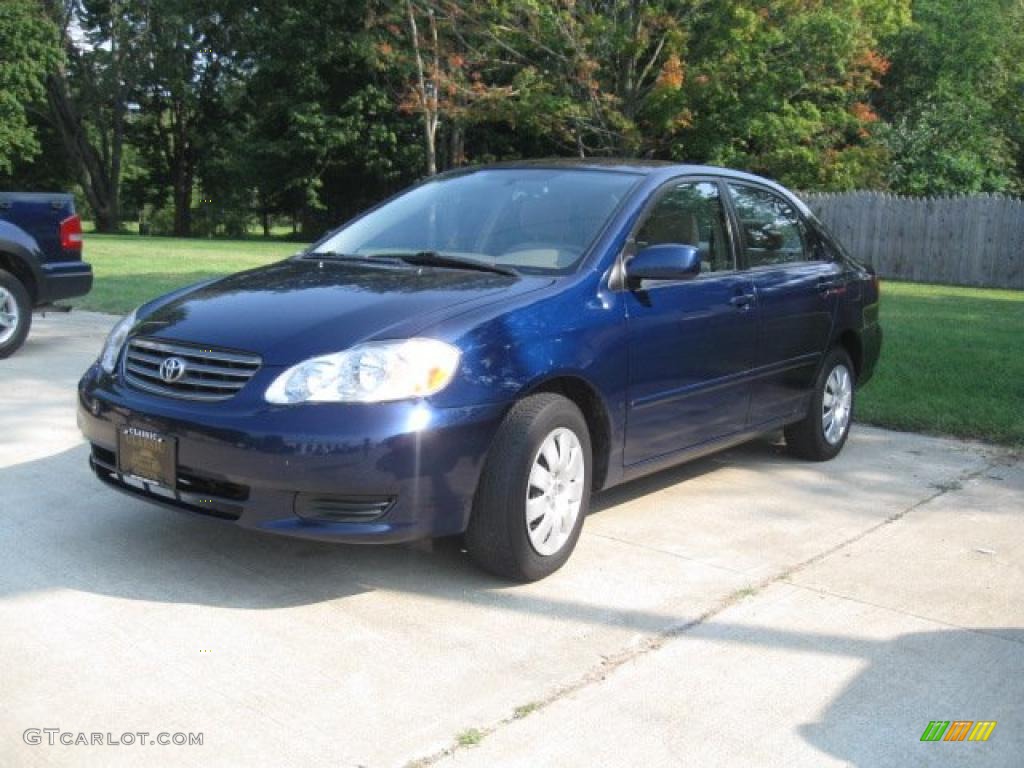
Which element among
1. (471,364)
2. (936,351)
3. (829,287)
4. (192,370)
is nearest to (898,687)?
(471,364)

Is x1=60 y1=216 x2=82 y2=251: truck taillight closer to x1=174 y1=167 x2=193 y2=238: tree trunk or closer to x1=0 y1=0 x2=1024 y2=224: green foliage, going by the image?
x1=0 y1=0 x2=1024 y2=224: green foliage

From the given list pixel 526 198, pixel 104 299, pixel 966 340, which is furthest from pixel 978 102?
pixel 526 198

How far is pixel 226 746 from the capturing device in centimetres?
298

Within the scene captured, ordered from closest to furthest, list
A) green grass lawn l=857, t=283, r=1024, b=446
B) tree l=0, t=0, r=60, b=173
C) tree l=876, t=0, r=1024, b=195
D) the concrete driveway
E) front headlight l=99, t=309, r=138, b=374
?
the concrete driveway, front headlight l=99, t=309, r=138, b=374, green grass lawn l=857, t=283, r=1024, b=446, tree l=876, t=0, r=1024, b=195, tree l=0, t=0, r=60, b=173

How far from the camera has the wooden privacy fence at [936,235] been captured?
21.4m

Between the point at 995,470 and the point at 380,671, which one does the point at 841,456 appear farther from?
the point at 380,671

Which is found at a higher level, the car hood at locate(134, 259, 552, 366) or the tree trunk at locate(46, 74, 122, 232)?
the tree trunk at locate(46, 74, 122, 232)

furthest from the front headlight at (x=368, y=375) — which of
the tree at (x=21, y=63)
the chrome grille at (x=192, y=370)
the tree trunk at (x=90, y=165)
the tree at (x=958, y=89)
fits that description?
the tree trunk at (x=90, y=165)

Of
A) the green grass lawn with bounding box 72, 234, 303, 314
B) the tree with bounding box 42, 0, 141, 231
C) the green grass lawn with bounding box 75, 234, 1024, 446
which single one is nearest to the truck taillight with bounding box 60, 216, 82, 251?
the green grass lawn with bounding box 72, 234, 303, 314

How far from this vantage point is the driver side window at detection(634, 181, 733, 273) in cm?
505

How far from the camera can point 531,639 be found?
3.74 m

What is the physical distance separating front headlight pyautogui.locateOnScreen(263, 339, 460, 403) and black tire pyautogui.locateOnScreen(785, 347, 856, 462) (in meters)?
3.00

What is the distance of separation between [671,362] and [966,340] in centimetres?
711

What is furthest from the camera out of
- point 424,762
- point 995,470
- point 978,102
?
point 978,102
